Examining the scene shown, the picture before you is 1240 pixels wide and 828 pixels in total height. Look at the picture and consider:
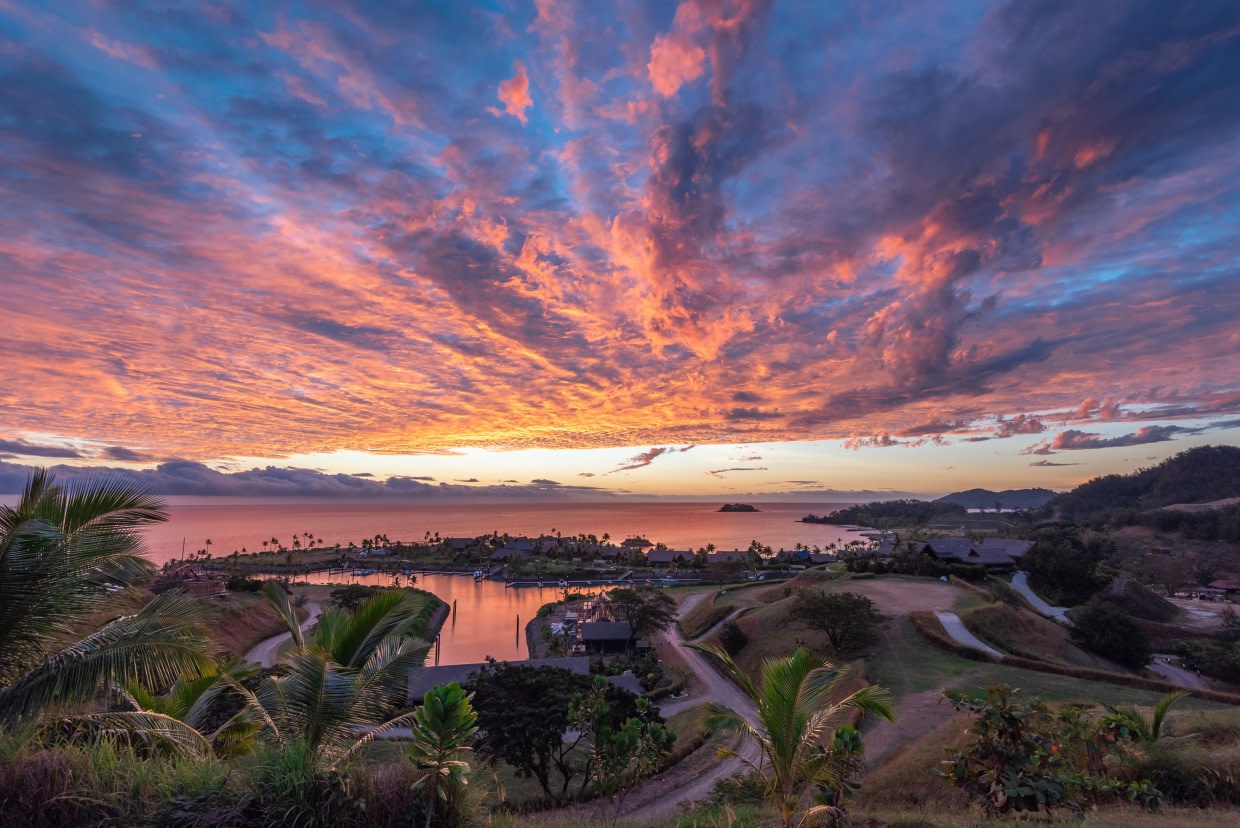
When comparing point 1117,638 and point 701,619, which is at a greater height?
point 1117,638

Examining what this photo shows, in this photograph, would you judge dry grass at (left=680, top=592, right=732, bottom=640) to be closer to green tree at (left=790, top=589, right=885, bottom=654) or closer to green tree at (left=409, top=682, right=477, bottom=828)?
green tree at (left=790, top=589, right=885, bottom=654)

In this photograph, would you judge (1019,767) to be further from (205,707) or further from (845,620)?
(845,620)

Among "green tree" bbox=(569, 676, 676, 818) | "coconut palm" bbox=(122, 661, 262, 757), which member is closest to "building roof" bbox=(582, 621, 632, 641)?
"green tree" bbox=(569, 676, 676, 818)

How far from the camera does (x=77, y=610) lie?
6996mm

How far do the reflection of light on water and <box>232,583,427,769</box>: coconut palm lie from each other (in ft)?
136

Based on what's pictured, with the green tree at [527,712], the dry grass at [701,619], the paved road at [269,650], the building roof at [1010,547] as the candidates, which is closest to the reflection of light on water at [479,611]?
the paved road at [269,650]

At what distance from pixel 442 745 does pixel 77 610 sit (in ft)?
17.7

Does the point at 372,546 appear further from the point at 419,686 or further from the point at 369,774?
the point at 369,774

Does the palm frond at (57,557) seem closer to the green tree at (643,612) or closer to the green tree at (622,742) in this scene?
the green tree at (622,742)

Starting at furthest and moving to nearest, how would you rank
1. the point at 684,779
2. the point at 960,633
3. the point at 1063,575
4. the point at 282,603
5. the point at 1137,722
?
1. the point at 1063,575
2. the point at 960,633
3. the point at 684,779
4. the point at 1137,722
5. the point at 282,603

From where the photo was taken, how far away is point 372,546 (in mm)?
132625

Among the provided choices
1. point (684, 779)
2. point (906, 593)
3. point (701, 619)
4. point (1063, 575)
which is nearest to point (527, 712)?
point (684, 779)

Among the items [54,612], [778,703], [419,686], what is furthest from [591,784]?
[54,612]

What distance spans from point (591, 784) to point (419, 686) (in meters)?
13.7
